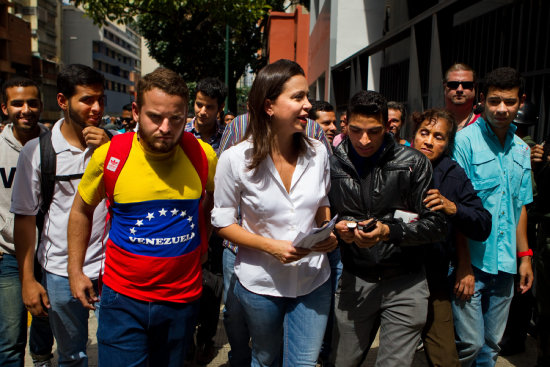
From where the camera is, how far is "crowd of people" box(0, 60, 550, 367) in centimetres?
239

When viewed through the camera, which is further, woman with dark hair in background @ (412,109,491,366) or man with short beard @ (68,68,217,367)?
woman with dark hair in background @ (412,109,491,366)

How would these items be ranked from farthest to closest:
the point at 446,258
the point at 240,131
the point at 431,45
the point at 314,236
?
the point at 431,45 < the point at 240,131 < the point at 446,258 < the point at 314,236

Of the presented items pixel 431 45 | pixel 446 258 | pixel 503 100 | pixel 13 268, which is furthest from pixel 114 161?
pixel 431 45

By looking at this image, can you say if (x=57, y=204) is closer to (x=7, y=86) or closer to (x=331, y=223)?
(x=7, y=86)

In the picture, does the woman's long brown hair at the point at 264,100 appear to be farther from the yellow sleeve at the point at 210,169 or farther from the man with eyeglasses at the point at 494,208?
the man with eyeglasses at the point at 494,208

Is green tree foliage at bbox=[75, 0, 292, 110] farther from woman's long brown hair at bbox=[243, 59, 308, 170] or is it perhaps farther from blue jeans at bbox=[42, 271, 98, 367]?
blue jeans at bbox=[42, 271, 98, 367]

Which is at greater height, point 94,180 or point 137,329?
point 94,180

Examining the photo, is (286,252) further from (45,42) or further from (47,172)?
(45,42)

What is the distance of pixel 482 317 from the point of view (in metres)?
3.07

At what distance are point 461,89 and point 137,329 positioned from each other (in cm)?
310

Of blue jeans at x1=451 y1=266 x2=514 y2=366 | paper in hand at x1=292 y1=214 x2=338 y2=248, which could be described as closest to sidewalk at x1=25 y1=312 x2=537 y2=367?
blue jeans at x1=451 y1=266 x2=514 y2=366

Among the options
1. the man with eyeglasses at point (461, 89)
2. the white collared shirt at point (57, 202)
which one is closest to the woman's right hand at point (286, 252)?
the white collared shirt at point (57, 202)

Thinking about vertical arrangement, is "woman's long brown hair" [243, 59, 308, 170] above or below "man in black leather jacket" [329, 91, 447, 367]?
above

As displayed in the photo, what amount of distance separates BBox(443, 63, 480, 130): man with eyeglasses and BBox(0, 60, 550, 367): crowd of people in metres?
0.63
